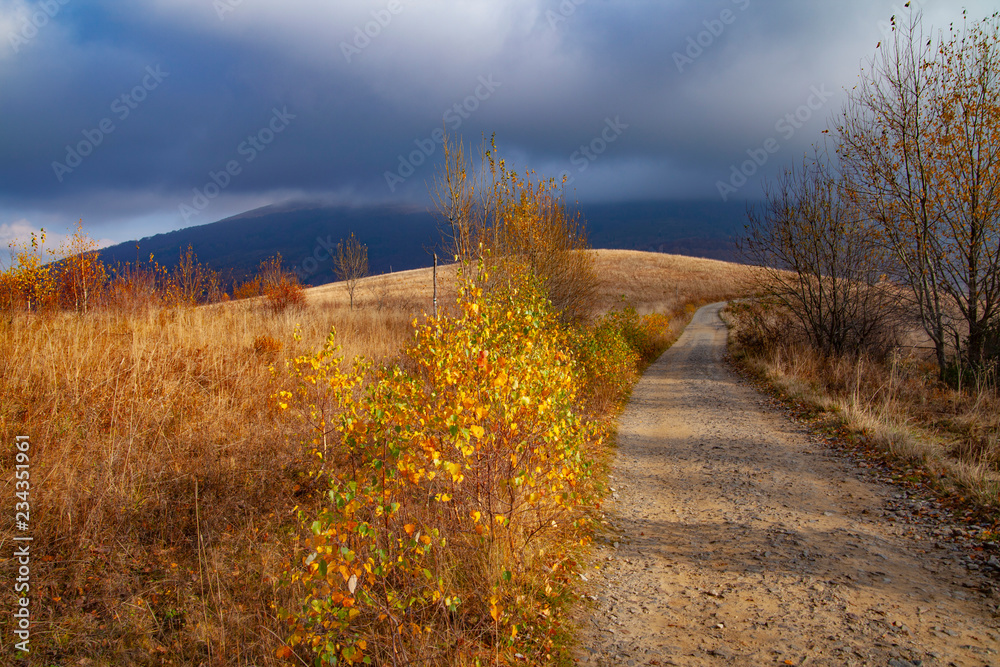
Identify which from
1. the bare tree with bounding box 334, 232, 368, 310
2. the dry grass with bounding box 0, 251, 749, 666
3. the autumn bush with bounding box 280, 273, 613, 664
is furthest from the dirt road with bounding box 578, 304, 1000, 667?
the bare tree with bounding box 334, 232, 368, 310

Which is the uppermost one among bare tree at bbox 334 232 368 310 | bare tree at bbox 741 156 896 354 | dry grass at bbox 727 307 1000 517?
bare tree at bbox 334 232 368 310

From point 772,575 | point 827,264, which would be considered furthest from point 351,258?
point 772,575

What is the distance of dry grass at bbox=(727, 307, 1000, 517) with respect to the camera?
5.80 meters

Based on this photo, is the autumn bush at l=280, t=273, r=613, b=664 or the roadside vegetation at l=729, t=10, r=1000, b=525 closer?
the autumn bush at l=280, t=273, r=613, b=664

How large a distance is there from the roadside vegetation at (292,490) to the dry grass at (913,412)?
414 cm

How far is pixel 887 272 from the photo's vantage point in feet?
41.4

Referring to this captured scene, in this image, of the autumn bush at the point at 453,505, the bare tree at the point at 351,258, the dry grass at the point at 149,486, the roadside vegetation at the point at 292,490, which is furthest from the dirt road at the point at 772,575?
the bare tree at the point at 351,258

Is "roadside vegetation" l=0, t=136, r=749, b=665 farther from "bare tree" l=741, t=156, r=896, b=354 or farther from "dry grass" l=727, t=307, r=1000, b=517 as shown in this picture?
"bare tree" l=741, t=156, r=896, b=354

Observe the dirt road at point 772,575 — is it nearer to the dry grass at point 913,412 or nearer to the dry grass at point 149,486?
the dry grass at point 913,412

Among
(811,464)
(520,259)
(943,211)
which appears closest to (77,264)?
(520,259)

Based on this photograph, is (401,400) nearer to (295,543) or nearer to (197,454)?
(295,543)

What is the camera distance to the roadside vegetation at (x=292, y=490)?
3.15 meters

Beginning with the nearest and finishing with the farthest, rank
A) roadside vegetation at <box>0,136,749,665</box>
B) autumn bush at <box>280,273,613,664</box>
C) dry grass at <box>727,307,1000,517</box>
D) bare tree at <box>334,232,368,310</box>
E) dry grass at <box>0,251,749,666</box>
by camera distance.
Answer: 1. autumn bush at <box>280,273,613,664</box>
2. roadside vegetation at <box>0,136,749,665</box>
3. dry grass at <box>0,251,749,666</box>
4. dry grass at <box>727,307,1000,517</box>
5. bare tree at <box>334,232,368,310</box>

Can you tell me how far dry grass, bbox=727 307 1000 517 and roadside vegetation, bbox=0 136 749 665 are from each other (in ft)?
13.6
